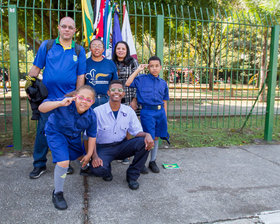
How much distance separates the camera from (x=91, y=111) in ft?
9.05

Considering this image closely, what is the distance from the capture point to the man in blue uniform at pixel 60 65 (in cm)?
308

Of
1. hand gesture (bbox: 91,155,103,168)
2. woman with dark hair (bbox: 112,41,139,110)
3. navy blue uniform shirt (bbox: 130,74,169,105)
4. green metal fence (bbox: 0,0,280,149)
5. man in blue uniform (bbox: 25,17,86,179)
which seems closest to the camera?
hand gesture (bbox: 91,155,103,168)

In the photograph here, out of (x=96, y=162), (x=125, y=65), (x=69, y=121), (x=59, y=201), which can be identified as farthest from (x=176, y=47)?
(x=59, y=201)

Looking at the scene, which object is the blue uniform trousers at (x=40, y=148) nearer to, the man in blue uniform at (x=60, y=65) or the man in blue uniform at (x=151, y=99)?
the man in blue uniform at (x=60, y=65)

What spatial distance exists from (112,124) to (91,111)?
1.45 feet

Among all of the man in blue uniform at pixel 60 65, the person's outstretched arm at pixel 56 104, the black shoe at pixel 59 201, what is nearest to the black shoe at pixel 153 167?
the black shoe at pixel 59 201

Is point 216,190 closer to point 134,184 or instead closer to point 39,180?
point 134,184

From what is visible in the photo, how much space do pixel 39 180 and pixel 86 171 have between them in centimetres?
59

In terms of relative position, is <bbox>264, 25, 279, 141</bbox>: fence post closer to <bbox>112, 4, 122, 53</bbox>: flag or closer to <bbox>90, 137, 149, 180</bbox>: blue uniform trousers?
<bbox>112, 4, 122, 53</bbox>: flag

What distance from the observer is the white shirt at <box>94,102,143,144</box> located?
3100 millimetres

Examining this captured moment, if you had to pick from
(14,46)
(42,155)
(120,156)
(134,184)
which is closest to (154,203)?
(134,184)

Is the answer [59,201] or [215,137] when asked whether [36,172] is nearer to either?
[59,201]

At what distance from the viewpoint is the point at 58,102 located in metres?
2.40

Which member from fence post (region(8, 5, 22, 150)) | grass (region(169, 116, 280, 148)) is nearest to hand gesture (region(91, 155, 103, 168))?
fence post (region(8, 5, 22, 150))
